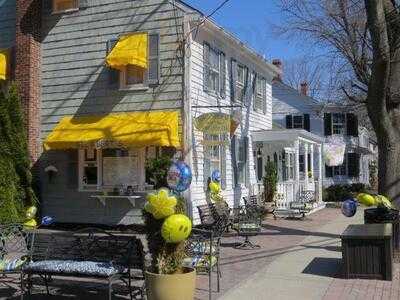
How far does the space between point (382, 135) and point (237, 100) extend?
833 centimetres

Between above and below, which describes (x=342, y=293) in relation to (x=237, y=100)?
below

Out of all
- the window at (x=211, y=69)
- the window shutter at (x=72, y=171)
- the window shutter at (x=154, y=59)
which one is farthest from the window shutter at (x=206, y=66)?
the window shutter at (x=72, y=171)

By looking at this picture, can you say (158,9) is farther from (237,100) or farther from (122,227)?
(122,227)

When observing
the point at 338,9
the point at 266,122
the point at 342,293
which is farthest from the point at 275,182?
the point at 342,293

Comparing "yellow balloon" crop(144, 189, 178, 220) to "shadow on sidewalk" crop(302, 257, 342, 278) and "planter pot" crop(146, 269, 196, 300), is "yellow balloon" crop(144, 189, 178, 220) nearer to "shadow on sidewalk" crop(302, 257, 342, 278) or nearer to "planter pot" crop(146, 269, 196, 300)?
"planter pot" crop(146, 269, 196, 300)

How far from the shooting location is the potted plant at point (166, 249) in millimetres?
6551

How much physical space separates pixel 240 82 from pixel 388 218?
9.79 metres

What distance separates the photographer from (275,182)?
21078 millimetres

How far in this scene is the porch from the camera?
20.6 metres

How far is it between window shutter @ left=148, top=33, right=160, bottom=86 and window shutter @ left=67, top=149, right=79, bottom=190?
3.24 meters

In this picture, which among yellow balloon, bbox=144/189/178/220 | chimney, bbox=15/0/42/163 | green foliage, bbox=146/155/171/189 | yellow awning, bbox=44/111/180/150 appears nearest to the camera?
yellow balloon, bbox=144/189/178/220

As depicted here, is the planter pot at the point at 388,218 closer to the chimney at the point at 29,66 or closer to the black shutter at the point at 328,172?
the chimney at the point at 29,66

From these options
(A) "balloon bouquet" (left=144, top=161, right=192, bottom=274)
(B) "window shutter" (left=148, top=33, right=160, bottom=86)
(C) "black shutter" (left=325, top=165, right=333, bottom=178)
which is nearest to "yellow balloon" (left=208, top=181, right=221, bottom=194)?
(B) "window shutter" (left=148, top=33, right=160, bottom=86)

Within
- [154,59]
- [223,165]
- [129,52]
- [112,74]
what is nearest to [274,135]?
[223,165]
